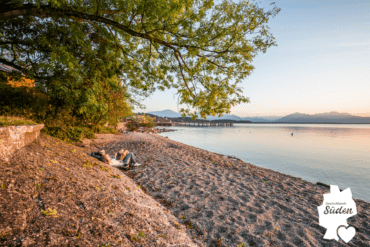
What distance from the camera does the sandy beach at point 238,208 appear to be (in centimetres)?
350

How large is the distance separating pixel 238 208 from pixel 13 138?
577 centimetres

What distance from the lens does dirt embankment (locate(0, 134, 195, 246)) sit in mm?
1983

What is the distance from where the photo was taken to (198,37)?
17.3 ft

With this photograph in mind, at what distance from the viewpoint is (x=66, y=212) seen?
7.99 feet

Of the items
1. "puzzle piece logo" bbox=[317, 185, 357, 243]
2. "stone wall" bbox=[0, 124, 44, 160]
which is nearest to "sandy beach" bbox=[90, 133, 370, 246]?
"puzzle piece logo" bbox=[317, 185, 357, 243]

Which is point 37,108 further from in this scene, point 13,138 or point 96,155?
point 13,138

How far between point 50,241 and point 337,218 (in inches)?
264

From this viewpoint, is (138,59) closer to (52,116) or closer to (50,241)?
(52,116)

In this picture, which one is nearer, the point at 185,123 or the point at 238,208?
the point at 238,208

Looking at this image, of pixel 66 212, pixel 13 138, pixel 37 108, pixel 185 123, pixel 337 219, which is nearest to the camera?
pixel 66 212

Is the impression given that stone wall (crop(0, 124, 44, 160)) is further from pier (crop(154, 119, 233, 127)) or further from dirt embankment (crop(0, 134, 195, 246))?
pier (crop(154, 119, 233, 127))

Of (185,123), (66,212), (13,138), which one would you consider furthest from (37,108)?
(185,123)

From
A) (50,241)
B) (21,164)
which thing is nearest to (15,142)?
(21,164)

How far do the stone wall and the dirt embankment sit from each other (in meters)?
0.16
